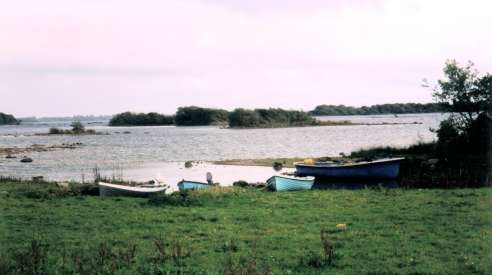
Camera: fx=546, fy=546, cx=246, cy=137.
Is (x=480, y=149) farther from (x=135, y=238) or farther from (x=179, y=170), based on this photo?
(x=135, y=238)

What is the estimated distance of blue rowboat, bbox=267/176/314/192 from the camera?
87.4 feet

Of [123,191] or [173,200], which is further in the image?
[123,191]

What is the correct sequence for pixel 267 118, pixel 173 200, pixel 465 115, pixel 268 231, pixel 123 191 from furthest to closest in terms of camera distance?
pixel 267 118 < pixel 465 115 < pixel 123 191 < pixel 173 200 < pixel 268 231

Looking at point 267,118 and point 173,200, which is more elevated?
point 267,118

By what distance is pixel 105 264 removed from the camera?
10438 millimetres

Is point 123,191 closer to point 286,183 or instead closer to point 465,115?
point 286,183

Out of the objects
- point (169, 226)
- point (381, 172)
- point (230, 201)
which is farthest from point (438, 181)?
point (169, 226)

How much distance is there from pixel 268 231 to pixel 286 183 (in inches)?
487

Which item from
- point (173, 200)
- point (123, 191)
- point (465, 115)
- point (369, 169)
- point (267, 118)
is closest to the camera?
point (173, 200)

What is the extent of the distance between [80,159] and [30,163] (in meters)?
6.01

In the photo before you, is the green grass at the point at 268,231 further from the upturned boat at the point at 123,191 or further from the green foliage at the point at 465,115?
the green foliage at the point at 465,115

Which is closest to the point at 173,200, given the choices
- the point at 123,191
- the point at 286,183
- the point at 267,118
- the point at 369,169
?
the point at 123,191

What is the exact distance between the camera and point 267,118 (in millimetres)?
169000

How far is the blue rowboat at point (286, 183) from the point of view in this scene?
87.4 ft
